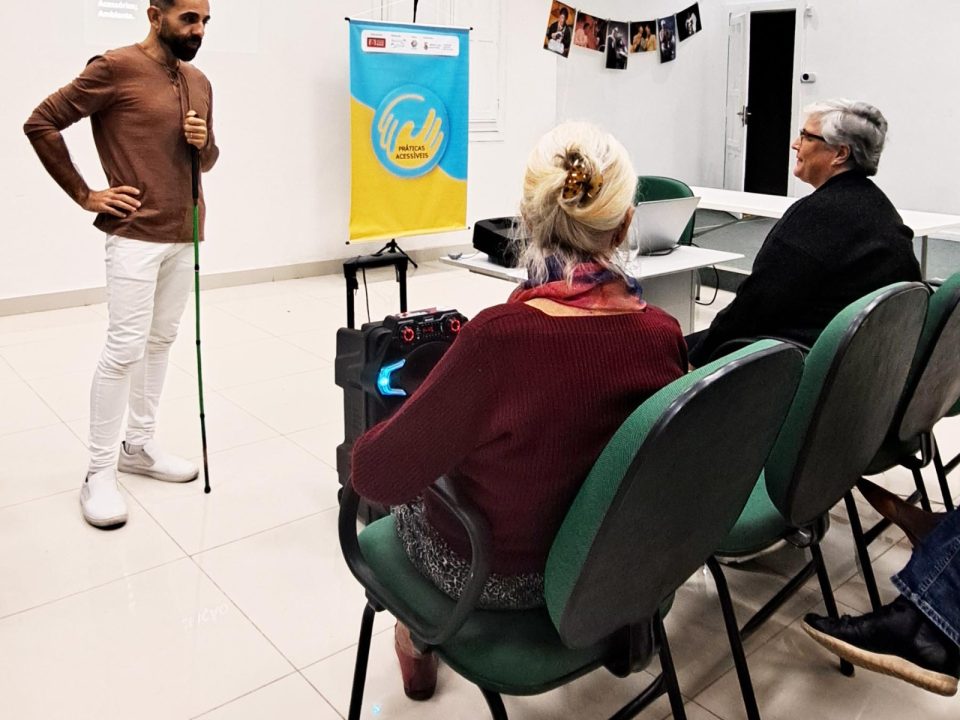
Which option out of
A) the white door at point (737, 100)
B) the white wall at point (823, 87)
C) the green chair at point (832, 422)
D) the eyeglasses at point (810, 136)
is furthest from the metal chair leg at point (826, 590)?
the white door at point (737, 100)

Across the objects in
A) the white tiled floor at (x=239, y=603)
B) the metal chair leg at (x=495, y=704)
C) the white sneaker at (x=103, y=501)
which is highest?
the metal chair leg at (x=495, y=704)

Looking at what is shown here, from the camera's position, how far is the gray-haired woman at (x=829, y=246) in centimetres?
214

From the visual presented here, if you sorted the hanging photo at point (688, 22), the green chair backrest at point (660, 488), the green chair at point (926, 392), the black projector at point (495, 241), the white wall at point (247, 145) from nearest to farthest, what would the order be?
1. the green chair backrest at point (660, 488)
2. the green chair at point (926, 392)
3. the black projector at point (495, 241)
4. the white wall at point (247, 145)
5. the hanging photo at point (688, 22)

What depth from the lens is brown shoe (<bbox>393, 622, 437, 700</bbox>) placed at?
1801mm

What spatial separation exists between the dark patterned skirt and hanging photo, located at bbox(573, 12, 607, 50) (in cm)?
631

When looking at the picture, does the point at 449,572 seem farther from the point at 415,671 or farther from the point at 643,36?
the point at 643,36

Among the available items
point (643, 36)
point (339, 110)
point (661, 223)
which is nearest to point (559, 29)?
point (643, 36)

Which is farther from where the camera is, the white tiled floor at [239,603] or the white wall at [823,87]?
the white wall at [823,87]

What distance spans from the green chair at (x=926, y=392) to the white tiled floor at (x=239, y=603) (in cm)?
32

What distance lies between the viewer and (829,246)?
2.14m

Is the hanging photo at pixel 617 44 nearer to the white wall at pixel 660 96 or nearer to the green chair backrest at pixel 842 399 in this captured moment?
the white wall at pixel 660 96

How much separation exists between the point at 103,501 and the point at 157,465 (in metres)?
0.27

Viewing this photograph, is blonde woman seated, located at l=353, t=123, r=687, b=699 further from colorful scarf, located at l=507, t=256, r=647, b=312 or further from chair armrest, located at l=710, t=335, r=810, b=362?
chair armrest, located at l=710, t=335, r=810, b=362

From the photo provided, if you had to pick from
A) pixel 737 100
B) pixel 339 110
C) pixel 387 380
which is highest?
pixel 737 100
